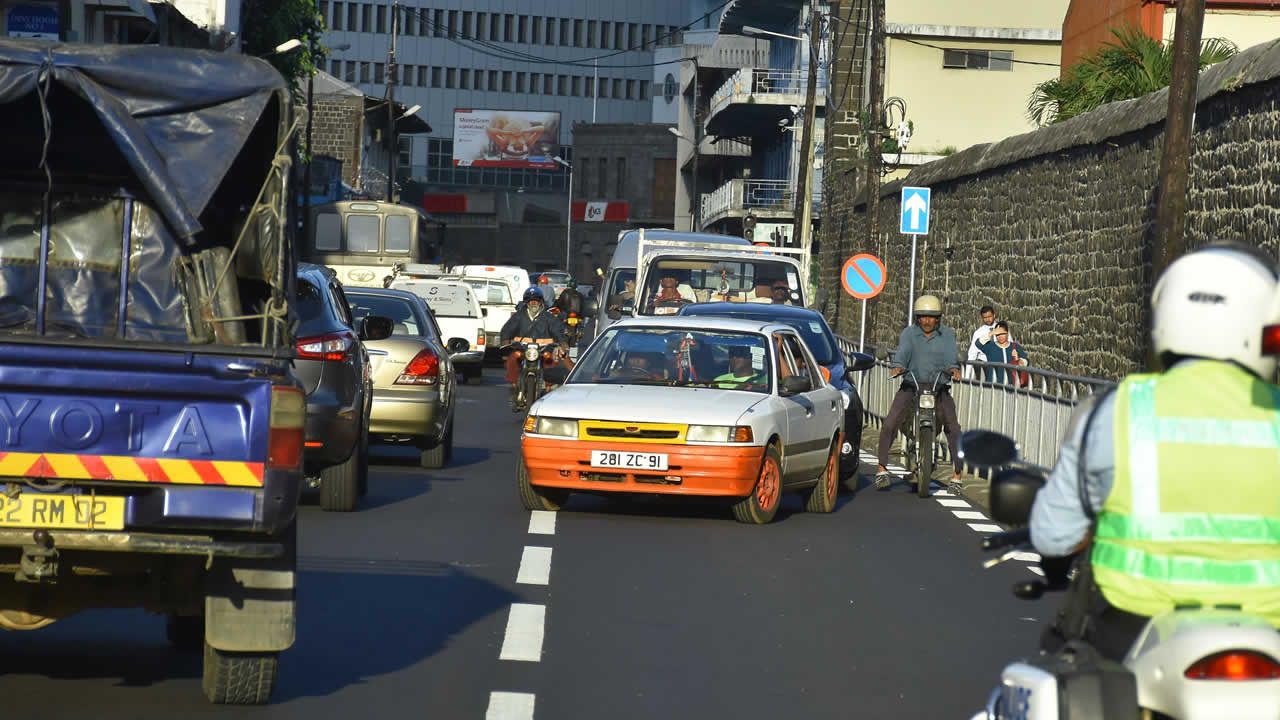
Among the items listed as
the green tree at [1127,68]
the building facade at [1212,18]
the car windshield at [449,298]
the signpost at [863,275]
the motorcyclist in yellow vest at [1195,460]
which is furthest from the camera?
the car windshield at [449,298]

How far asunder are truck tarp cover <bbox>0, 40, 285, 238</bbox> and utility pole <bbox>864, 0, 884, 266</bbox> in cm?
2992

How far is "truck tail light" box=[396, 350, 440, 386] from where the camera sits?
18656 millimetres

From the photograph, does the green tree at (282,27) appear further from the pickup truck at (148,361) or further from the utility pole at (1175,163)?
the pickup truck at (148,361)

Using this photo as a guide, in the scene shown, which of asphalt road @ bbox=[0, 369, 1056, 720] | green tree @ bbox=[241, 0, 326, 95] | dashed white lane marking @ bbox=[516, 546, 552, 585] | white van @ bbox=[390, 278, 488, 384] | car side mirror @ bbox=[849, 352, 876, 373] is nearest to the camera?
asphalt road @ bbox=[0, 369, 1056, 720]

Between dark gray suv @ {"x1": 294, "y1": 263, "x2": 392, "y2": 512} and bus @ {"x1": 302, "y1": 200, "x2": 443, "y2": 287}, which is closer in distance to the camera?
dark gray suv @ {"x1": 294, "y1": 263, "x2": 392, "y2": 512}

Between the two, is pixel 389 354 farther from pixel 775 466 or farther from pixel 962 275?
pixel 962 275

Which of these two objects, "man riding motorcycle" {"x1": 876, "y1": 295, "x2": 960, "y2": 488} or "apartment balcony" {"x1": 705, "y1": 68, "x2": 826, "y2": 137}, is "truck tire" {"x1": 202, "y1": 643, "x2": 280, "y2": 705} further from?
"apartment balcony" {"x1": 705, "y1": 68, "x2": 826, "y2": 137}

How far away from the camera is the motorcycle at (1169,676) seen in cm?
434

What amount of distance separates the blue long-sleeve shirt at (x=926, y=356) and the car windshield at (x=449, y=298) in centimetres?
1772

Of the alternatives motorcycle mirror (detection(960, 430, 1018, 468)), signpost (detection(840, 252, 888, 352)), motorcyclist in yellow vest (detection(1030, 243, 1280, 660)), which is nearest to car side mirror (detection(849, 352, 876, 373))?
signpost (detection(840, 252, 888, 352))

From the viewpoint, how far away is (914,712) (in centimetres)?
829

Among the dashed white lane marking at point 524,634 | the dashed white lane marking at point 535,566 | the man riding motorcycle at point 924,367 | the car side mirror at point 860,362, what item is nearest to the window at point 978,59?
the man riding motorcycle at point 924,367

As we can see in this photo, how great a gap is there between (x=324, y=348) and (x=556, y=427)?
5.37 ft

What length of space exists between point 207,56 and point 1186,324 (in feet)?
16.7
